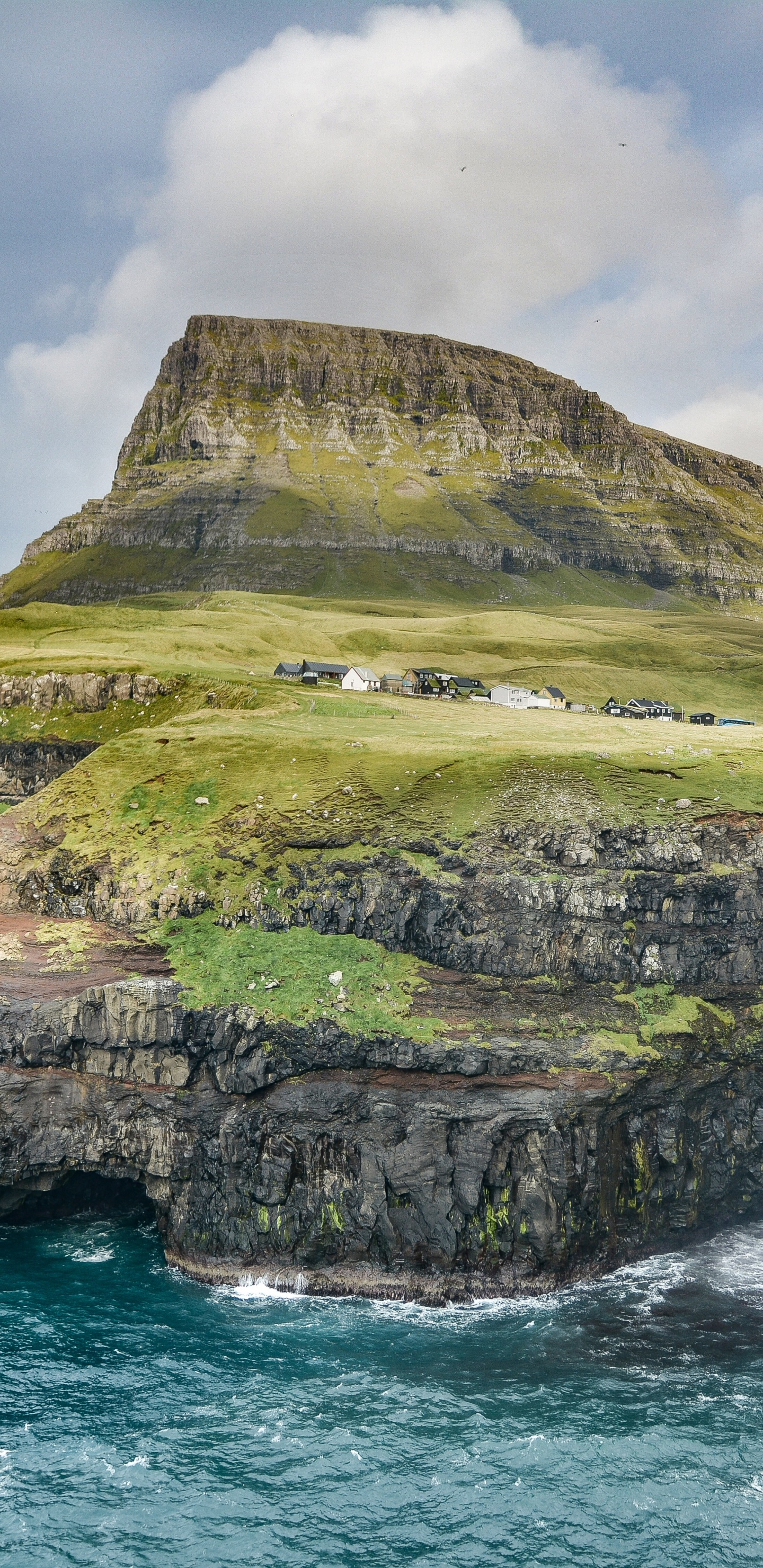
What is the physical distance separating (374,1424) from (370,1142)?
743 inches

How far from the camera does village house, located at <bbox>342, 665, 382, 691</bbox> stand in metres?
159

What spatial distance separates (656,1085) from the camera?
72.9 metres

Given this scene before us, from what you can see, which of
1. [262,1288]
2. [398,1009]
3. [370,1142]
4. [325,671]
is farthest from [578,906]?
[325,671]

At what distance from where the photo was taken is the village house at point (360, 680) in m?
159

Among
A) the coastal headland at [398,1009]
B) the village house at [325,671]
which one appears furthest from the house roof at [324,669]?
the coastal headland at [398,1009]

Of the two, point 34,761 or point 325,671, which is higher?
point 325,671

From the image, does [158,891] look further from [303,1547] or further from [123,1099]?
[303,1547]

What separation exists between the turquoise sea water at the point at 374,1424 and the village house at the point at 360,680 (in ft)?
336

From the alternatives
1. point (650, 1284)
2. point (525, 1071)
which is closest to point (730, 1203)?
point (650, 1284)

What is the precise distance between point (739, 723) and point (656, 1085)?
96828mm

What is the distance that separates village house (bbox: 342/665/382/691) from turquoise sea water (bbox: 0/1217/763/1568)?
4035 inches

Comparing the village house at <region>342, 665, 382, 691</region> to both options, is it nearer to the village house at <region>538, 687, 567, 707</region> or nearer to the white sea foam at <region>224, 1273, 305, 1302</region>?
the village house at <region>538, 687, 567, 707</region>

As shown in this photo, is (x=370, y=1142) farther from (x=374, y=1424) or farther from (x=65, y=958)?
(x=65, y=958)

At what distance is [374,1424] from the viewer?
174 feet
